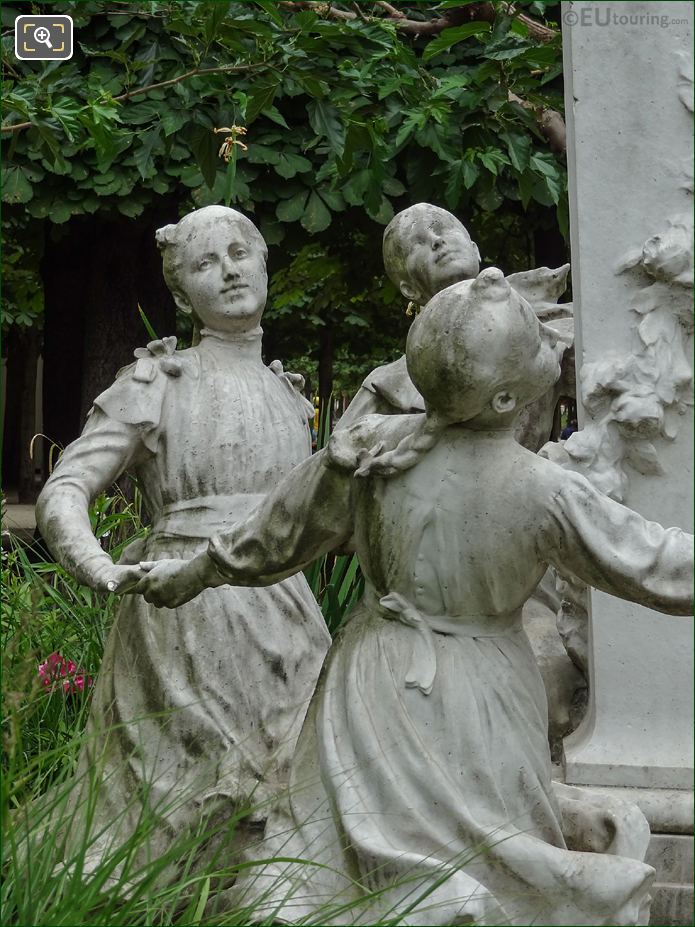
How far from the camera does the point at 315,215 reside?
325 inches

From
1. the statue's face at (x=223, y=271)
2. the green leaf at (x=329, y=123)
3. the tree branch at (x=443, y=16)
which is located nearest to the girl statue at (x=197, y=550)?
the statue's face at (x=223, y=271)

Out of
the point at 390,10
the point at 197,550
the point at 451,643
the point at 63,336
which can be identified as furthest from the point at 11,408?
the point at 451,643

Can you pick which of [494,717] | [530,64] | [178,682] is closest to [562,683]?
[178,682]

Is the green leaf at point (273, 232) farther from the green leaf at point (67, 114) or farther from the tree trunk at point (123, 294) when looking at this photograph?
the green leaf at point (67, 114)

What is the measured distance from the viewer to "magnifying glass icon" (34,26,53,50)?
746 cm

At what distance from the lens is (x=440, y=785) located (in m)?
3.32

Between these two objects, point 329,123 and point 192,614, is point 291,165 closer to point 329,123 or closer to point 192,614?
point 329,123

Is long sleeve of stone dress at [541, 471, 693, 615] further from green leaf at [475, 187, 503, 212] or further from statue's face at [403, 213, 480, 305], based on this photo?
green leaf at [475, 187, 503, 212]

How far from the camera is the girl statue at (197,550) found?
4047 millimetres

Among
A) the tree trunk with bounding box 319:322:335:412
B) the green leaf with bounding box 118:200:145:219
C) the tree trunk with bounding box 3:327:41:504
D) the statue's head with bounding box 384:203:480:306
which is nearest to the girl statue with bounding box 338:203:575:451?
the statue's head with bounding box 384:203:480:306

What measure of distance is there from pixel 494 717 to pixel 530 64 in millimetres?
4137

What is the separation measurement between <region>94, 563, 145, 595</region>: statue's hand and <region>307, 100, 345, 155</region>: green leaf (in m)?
3.48

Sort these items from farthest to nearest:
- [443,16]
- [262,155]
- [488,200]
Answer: [262,155]
[488,200]
[443,16]

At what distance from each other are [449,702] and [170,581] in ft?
2.13
